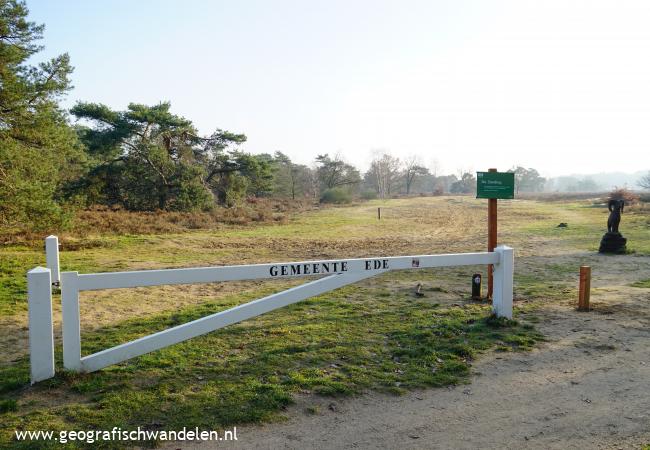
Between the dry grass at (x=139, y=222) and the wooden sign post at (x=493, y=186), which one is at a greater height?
the wooden sign post at (x=493, y=186)

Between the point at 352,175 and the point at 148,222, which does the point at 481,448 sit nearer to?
the point at 148,222

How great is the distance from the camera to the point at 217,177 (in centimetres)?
3422

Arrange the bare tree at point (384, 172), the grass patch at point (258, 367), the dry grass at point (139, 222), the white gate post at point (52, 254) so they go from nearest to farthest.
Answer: the grass patch at point (258, 367) → the white gate post at point (52, 254) → the dry grass at point (139, 222) → the bare tree at point (384, 172)

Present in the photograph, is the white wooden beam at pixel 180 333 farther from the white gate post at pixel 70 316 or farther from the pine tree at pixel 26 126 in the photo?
the pine tree at pixel 26 126

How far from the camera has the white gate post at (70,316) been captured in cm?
457

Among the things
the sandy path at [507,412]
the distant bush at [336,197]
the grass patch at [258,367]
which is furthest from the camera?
the distant bush at [336,197]

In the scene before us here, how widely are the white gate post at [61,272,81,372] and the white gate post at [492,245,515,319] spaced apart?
17.2ft

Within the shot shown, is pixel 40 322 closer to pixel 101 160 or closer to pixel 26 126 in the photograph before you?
pixel 26 126

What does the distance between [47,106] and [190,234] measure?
8497mm

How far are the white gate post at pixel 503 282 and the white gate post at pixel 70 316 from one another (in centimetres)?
525

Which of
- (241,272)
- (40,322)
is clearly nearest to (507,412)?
(241,272)

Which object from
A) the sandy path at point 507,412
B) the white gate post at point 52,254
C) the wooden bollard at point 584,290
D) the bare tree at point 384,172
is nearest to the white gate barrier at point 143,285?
the sandy path at point 507,412

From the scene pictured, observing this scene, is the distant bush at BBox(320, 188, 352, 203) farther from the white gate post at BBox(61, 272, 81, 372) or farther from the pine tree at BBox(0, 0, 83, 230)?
the white gate post at BBox(61, 272, 81, 372)

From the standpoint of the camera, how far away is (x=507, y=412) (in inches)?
171
